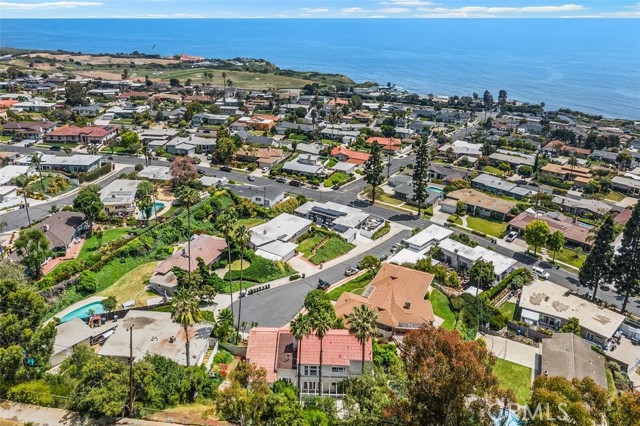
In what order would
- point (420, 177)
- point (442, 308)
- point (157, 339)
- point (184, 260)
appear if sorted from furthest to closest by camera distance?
point (420, 177) → point (184, 260) → point (442, 308) → point (157, 339)

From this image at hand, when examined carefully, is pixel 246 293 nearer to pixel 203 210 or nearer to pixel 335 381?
pixel 335 381

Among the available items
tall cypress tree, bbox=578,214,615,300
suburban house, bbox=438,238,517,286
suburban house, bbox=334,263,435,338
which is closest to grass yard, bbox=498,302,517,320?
suburban house, bbox=438,238,517,286

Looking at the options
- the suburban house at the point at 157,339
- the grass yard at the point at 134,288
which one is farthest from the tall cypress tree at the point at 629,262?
the grass yard at the point at 134,288

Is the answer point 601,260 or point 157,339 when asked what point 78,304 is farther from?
point 601,260

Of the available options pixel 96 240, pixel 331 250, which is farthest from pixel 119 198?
pixel 331 250

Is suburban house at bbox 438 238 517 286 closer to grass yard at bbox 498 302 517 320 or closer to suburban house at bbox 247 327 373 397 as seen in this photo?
grass yard at bbox 498 302 517 320

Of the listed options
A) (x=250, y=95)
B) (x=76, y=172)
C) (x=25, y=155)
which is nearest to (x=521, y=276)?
(x=76, y=172)

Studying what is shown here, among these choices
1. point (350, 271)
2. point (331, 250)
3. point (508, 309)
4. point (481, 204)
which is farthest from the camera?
point (481, 204)
